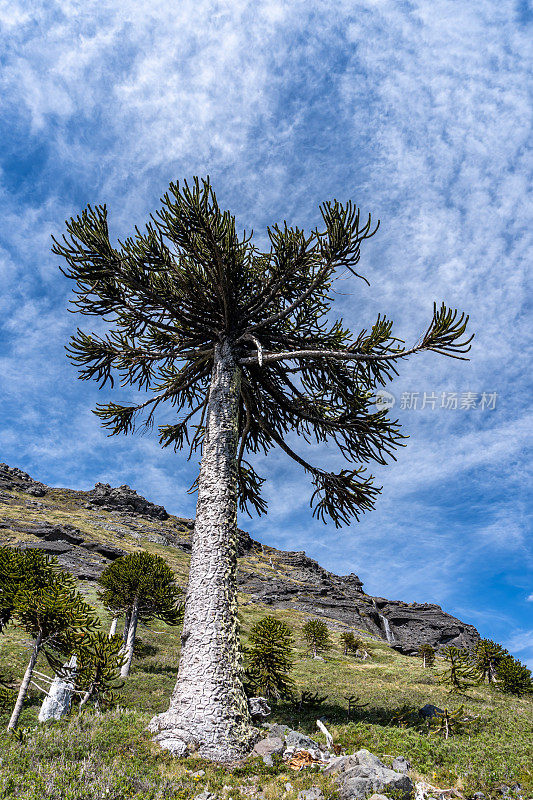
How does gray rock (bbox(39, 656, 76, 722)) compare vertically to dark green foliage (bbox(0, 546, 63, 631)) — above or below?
below

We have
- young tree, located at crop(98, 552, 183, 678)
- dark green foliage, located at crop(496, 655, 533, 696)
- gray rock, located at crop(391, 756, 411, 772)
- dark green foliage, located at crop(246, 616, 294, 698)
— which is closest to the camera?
gray rock, located at crop(391, 756, 411, 772)

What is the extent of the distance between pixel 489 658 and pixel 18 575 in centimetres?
2687

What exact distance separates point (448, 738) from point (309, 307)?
11207mm

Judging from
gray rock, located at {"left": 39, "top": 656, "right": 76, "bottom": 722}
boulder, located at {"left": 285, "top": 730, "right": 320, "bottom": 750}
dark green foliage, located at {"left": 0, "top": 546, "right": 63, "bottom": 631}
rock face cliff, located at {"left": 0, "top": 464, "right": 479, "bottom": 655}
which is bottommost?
gray rock, located at {"left": 39, "top": 656, "right": 76, "bottom": 722}

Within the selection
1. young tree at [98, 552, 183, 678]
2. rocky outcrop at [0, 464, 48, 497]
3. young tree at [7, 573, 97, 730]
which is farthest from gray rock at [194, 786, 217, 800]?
rocky outcrop at [0, 464, 48, 497]

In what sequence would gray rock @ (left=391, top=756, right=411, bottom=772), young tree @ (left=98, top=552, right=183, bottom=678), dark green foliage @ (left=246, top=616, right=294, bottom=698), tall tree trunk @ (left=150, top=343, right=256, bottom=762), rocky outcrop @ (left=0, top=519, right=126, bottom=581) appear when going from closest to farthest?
gray rock @ (left=391, top=756, right=411, bottom=772)
tall tree trunk @ (left=150, top=343, right=256, bottom=762)
dark green foliage @ (left=246, top=616, right=294, bottom=698)
young tree @ (left=98, top=552, right=183, bottom=678)
rocky outcrop @ (left=0, top=519, right=126, bottom=581)

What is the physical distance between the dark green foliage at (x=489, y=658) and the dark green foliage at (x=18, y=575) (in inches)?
1012

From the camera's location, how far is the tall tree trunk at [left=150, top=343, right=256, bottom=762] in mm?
7062

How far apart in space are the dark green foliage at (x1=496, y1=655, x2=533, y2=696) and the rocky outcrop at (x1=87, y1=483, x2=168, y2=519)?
3315 inches

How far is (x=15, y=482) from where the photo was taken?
84188 millimetres

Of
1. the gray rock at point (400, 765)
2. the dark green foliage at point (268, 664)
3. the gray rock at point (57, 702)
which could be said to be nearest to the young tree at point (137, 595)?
the dark green foliage at point (268, 664)

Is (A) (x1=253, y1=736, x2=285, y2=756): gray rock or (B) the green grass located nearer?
(B) the green grass

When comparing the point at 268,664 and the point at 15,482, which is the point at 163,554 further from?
the point at 268,664

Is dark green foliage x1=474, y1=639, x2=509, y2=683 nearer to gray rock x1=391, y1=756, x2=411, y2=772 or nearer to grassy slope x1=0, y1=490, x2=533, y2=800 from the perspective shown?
grassy slope x1=0, y1=490, x2=533, y2=800
